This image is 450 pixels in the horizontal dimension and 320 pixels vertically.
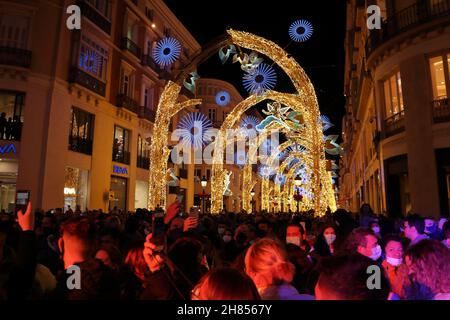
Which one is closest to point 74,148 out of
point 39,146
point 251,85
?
point 39,146

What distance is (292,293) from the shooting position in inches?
117

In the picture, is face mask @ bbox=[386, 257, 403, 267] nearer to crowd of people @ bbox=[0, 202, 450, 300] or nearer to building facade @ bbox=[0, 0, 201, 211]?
crowd of people @ bbox=[0, 202, 450, 300]

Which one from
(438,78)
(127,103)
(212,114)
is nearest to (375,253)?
(438,78)

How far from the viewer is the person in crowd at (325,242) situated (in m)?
6.71

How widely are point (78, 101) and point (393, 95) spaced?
716 inches

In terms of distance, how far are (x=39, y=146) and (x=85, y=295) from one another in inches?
776

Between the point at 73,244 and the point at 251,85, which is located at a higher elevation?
the point at 251,85

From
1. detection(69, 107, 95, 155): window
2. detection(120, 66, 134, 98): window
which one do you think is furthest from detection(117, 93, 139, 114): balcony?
detection(69, 107, 95, 155): window

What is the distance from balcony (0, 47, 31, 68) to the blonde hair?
21.3 metres

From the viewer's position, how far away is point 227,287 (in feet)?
7.17

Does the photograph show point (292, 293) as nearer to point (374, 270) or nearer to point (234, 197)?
point (374, 270)

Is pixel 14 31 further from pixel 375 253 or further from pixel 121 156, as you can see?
pixel 375 253

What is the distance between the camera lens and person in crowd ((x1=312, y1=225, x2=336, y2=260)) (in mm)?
6711
